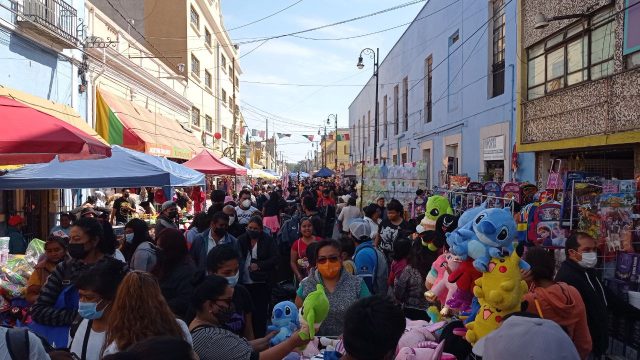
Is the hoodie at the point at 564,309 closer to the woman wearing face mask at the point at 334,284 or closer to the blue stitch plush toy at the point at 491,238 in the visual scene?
the blue stitch plush toy at the point at 491,238

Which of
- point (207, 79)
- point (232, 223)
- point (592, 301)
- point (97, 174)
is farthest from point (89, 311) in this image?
point (207, 79)

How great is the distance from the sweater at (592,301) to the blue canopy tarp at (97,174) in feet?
20.3

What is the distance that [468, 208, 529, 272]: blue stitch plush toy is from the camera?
366cm

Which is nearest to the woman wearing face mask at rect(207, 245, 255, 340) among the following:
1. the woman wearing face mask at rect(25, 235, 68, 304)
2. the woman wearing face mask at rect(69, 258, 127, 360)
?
the woman wearing face mask at rect(69, 258, 127, 360)

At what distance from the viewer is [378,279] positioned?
5172 millimetres

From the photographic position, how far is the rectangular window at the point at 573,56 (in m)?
9.47

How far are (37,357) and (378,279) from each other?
3453mm

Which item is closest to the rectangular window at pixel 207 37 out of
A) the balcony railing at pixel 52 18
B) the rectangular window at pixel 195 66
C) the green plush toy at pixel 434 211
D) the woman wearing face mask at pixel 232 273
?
the rectangular window at pixel 195 66

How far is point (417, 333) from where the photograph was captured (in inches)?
139

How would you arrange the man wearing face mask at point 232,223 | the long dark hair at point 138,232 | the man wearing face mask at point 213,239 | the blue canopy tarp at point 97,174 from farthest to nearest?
the man wearing face mask at point 232,223 → the blue canopy tarp at point 97,174 → the man wearing face mask at point 213,239 → the long dark hair at point 138,232

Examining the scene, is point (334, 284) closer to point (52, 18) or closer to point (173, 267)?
point (173, 267)

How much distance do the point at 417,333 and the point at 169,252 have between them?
222 centimetres

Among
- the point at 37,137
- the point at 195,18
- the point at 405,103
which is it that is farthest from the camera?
the point at 195,18

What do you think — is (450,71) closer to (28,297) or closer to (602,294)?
(602,294)
